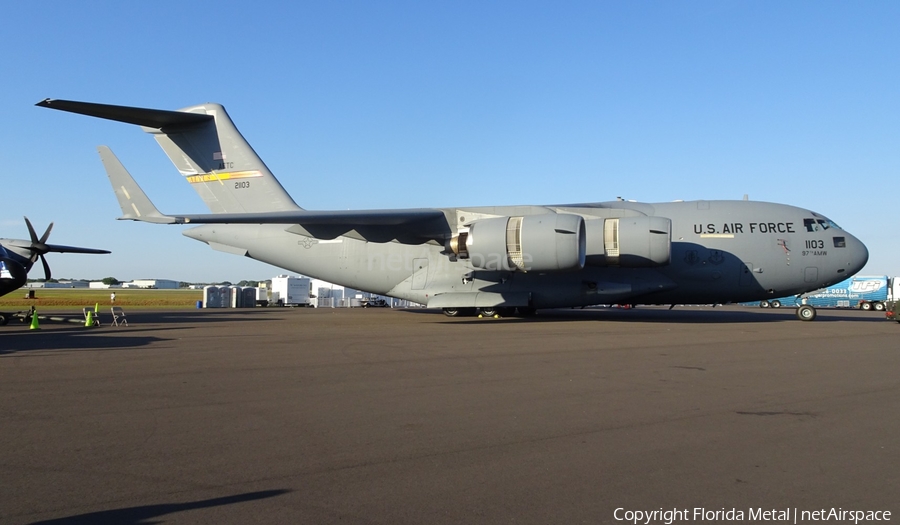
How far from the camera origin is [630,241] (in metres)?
17.3

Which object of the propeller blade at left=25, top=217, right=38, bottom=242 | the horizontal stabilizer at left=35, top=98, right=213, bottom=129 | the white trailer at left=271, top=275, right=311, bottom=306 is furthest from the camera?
the white trailer at left=271, top=275, right=311, bottom=306

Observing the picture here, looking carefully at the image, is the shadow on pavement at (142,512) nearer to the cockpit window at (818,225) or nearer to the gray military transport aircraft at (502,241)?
the gray military transport aircraft at (502,241)

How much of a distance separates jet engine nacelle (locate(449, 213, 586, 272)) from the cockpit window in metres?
6.86

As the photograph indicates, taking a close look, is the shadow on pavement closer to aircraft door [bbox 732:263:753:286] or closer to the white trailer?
aircraft door [bbox 732:263:753:286]

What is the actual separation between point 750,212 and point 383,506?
1782 centimetres

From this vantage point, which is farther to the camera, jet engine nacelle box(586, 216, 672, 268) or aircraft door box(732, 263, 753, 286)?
aircraft door box(732, 263, 753, 286)

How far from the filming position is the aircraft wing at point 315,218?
16922 millimetres

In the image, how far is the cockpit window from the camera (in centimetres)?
1861

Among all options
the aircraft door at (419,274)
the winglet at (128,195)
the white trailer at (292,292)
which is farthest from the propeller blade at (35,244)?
the white trailer at (292,292)

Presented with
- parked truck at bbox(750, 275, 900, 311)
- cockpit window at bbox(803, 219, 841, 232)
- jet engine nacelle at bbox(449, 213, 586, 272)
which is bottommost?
parked truck at bbox(750, 275, 900, 311)

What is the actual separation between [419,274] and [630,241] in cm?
663

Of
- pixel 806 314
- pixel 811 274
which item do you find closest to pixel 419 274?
pixel 811 274

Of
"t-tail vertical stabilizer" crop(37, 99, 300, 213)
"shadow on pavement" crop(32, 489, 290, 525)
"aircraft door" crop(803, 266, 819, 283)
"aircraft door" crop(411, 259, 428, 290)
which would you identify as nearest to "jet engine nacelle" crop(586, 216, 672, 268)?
"aircraft door" crop(803, 266, 819, 283)

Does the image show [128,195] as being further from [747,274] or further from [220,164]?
[747,274]
